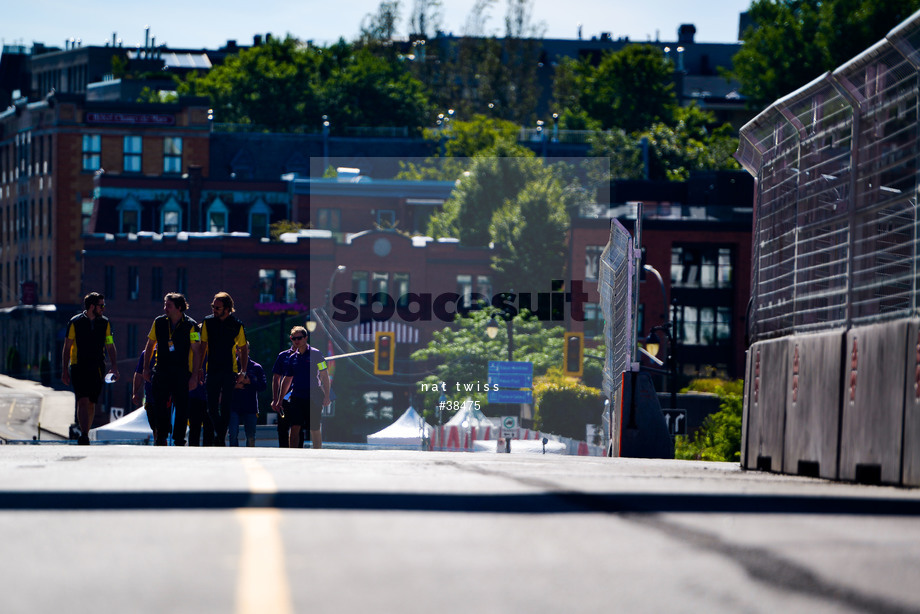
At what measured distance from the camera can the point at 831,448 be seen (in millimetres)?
9680

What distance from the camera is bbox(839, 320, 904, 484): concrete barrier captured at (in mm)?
8469

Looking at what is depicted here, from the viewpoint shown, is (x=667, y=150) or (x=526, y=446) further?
(x=667, y=150)

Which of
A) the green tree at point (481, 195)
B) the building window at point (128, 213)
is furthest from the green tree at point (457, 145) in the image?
the building window at point (128, 213)

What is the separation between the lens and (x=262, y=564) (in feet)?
15.1

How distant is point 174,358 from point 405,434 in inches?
1566

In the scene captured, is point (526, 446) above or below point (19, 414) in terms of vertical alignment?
above

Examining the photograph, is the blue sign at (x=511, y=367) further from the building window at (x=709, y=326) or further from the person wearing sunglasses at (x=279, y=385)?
the person wearing sunglasses at (x=279, y=385)

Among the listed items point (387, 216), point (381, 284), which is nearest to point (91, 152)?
point (387, 216)

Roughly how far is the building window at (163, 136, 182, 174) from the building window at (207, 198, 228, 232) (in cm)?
753

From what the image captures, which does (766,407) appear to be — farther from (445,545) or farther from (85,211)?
(85,211)

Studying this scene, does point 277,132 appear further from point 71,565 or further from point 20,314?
point 71,565

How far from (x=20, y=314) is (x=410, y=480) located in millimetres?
93845

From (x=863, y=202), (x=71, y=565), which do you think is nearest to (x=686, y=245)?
(x=863, y=202)

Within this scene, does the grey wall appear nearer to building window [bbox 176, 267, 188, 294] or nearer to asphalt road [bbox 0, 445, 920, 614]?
asphalt road [bbox 0, 445, 920, 614]
